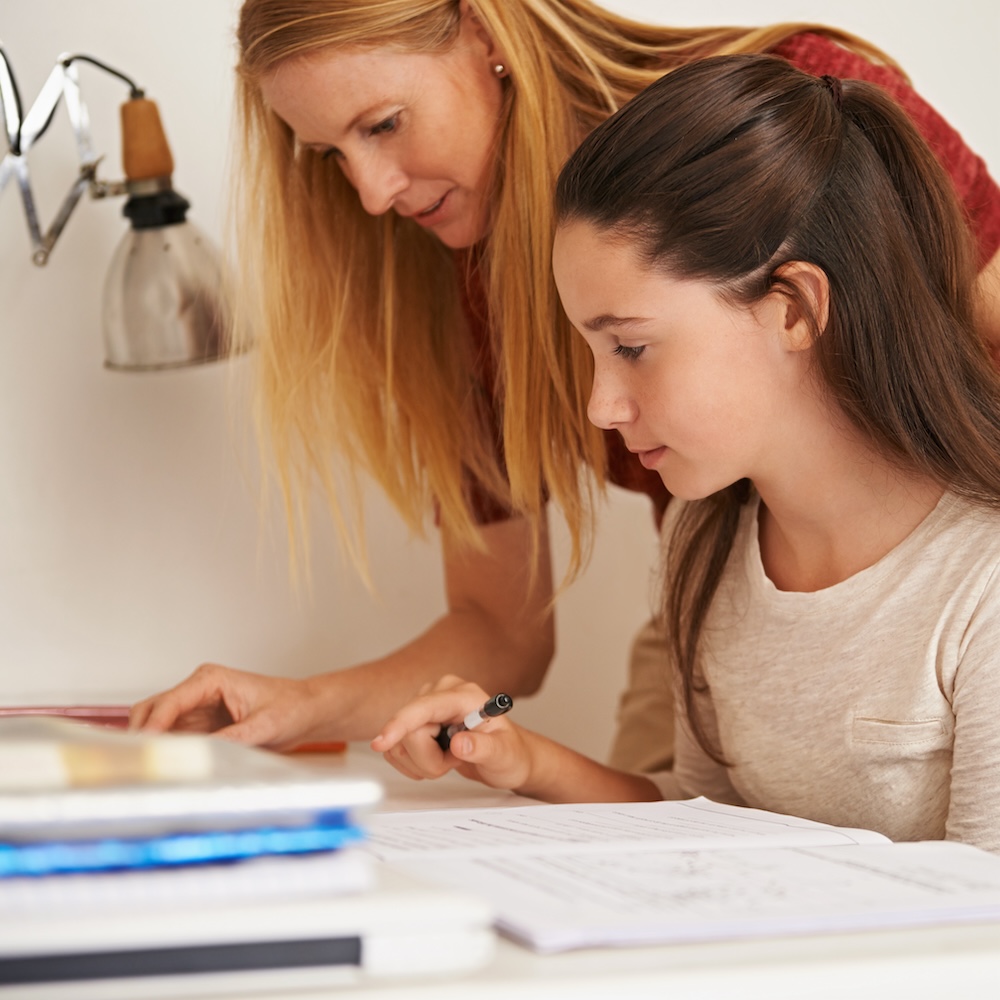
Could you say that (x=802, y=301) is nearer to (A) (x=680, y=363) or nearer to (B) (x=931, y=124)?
(A) (x=680, y=363)

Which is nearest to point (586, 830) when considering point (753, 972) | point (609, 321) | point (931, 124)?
point (753, 972)

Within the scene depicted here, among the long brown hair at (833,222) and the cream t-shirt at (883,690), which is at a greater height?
the long brown hair at (833,222)

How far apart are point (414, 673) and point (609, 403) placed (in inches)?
17.3

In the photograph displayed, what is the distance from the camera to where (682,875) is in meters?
0.56

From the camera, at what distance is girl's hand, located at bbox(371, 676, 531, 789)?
34.4 inches

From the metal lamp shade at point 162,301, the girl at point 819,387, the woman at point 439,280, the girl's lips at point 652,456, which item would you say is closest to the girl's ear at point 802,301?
the girl at point 819,387

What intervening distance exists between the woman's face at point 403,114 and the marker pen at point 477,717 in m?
0.45

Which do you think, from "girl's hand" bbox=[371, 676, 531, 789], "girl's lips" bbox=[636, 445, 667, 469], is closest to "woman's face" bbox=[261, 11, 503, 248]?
"girl's lips" bbox=[636, 445, 667, 469]

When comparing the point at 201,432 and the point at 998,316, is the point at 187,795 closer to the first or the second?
the point at 998,316

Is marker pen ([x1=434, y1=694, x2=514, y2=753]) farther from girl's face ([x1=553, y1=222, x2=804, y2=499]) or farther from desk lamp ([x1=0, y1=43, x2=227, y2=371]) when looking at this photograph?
desk lamp ([x1=0, y1=43, x2=227, y2=371])

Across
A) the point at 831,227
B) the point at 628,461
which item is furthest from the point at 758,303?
the point at 628,461

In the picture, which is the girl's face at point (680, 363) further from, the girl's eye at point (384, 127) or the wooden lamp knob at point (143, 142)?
the wooden lamp knob at point (143, 142)

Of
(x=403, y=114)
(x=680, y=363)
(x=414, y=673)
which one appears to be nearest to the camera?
(x=680, y=363)

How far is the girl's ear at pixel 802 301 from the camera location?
848 millimetres
